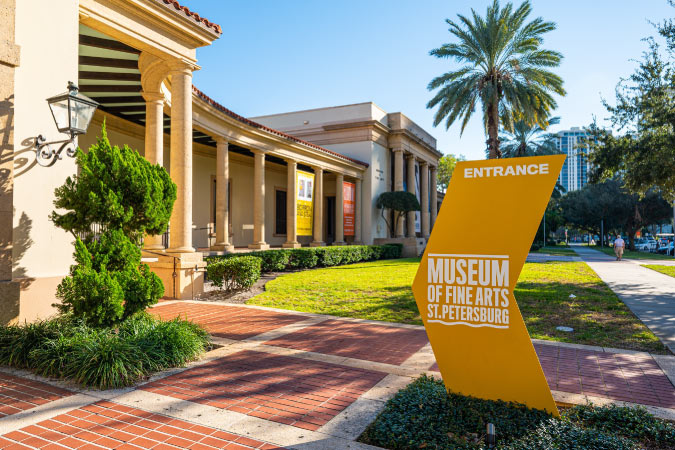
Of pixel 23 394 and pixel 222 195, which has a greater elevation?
pixel 222 195

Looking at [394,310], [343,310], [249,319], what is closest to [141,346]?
[249,319]

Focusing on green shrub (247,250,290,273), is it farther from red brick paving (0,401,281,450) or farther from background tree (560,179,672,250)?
background tree (560,179,672,250)

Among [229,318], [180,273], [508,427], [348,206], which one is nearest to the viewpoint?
[508,427]

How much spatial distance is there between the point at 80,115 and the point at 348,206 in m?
21.4

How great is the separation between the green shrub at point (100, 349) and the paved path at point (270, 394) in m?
0.17

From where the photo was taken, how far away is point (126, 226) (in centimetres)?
607

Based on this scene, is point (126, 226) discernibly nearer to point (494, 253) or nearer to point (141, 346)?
point (141, 346)

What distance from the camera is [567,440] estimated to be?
3191 mm

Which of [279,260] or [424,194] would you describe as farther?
[424,194]

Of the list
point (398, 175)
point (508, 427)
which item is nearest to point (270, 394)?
point (508, 427)

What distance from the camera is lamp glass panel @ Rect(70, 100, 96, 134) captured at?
620cm

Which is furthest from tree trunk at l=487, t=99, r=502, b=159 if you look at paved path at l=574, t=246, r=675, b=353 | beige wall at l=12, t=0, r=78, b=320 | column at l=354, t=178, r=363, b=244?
beige wall at l=12, t=0, r=78, b=320

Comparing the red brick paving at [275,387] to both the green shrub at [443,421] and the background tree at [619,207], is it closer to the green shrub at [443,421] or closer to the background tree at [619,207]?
the green shrub at [443,421]

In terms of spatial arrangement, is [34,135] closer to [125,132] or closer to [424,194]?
[125,132]
